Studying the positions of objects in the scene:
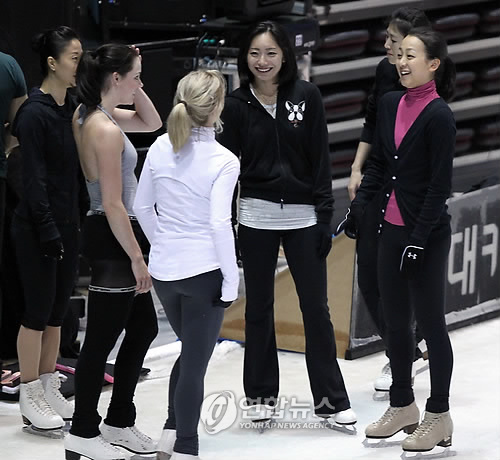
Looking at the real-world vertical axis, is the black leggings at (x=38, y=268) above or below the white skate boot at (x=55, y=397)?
above

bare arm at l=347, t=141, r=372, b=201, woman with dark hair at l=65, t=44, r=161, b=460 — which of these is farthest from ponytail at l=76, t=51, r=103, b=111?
bare arm at l=347, t=141, r=372, b=201

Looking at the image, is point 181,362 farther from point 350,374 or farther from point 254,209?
point 350,374

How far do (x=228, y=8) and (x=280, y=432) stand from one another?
2753mm

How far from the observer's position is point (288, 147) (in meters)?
4.62

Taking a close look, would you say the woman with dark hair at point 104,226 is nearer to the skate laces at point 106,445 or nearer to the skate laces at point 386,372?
the skate laces at point 106,445

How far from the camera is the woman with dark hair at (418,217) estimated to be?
4.29m

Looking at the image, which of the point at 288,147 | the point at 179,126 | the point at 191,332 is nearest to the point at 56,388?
the point at 191,332

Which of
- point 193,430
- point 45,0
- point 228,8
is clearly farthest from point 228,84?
point 193,430

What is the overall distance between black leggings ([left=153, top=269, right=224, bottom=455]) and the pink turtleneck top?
770 millimetres

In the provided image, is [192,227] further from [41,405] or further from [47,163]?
[41,405]

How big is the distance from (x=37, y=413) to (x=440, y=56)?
2.01 meters

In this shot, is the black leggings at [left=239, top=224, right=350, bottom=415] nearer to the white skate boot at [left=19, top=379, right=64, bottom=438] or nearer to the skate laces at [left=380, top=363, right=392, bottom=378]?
the skate laces at [left=380, top=363, right=392, bottom=378]

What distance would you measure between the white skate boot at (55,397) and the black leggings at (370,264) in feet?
4.25

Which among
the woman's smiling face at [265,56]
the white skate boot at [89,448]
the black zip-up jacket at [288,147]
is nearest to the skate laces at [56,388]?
the white skate boot at [89,448]
